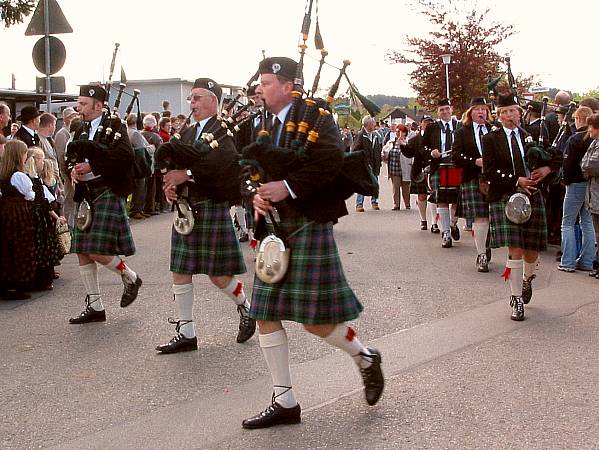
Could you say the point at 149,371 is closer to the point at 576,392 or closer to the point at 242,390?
the point at 242,390

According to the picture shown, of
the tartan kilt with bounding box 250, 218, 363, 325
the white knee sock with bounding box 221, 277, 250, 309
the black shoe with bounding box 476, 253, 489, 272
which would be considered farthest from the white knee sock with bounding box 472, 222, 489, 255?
the tartan kilt with bounding box 250, 218, 363, 325

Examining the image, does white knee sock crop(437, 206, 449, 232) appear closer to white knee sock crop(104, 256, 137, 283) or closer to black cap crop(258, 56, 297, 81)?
white knee sock crop(104, 256, 137, 283)

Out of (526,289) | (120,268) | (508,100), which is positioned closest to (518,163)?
(508,100)

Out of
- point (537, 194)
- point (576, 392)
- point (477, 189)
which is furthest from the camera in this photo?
point (477, 189)

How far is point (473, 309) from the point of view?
732 cm

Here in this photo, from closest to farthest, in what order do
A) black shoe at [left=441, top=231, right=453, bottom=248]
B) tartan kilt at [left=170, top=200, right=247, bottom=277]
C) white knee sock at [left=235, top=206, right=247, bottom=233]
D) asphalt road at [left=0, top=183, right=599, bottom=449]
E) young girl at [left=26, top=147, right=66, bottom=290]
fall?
1. asphalt road at [left=0, top=183, right=599, bottom=449]
2. tartan kilt at [left=170, top=200, right=247, bottom=277]
3. young girl at [left=26, top=147, right=66, bottom=290]
4. black shoe at [left=441, top=231, right=453, bottom=248]
5. white knee sock at [left=235, top=206, right=247, bottom=233]

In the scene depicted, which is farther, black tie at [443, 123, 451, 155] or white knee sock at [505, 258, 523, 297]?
black tie at [443, 123, 451, 155]

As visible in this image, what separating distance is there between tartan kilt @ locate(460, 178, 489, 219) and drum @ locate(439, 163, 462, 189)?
4.80ft

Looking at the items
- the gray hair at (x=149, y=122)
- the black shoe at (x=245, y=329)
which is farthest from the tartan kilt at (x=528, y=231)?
the gray hair at (x=149, y=122)

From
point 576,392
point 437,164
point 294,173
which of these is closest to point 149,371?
point 294,173

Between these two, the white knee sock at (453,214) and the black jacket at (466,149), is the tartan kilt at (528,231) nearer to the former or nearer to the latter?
the black jacket at (466,149)

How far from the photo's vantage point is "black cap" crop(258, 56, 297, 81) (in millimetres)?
4527

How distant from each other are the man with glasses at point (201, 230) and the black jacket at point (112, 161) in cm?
90

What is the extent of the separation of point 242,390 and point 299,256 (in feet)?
3.48
